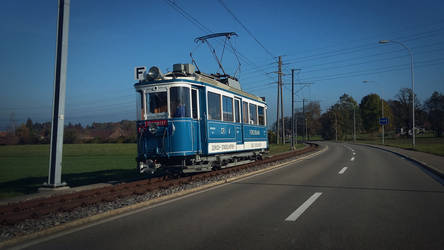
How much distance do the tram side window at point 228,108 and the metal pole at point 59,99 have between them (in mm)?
6185

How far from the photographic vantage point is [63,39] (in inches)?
411

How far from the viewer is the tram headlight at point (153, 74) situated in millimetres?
11625

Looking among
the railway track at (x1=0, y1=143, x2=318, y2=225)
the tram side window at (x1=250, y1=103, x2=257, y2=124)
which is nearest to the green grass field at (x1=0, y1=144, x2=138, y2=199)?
the railway track at (x1=0, y1=143, x2=318, y2=225)

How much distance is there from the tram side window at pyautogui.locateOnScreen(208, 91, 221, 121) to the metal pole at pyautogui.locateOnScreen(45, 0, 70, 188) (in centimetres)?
505

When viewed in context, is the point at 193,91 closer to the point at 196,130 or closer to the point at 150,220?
the point at 196,130

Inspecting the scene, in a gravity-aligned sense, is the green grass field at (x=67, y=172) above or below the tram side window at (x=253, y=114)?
below

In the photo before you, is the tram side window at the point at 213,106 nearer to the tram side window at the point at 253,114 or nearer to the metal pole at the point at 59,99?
the tram side window at the point at 253,114

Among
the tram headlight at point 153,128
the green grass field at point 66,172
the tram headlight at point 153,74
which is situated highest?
the tram headlight at point 153,74

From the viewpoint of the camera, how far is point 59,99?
34.2ft

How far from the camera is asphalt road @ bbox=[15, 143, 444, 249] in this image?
15.2 feet

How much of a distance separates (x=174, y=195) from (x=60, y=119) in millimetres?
4700

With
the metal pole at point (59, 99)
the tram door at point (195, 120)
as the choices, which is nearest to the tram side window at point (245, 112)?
the tram door at point (195, 120)

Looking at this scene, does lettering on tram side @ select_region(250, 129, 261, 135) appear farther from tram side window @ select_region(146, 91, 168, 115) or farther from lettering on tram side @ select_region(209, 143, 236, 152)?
tram side window @ select_region(146, 91, 168, 115)

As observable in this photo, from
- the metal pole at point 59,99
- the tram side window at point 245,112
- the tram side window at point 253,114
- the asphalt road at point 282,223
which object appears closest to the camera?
the asphalt road at point 282,223
